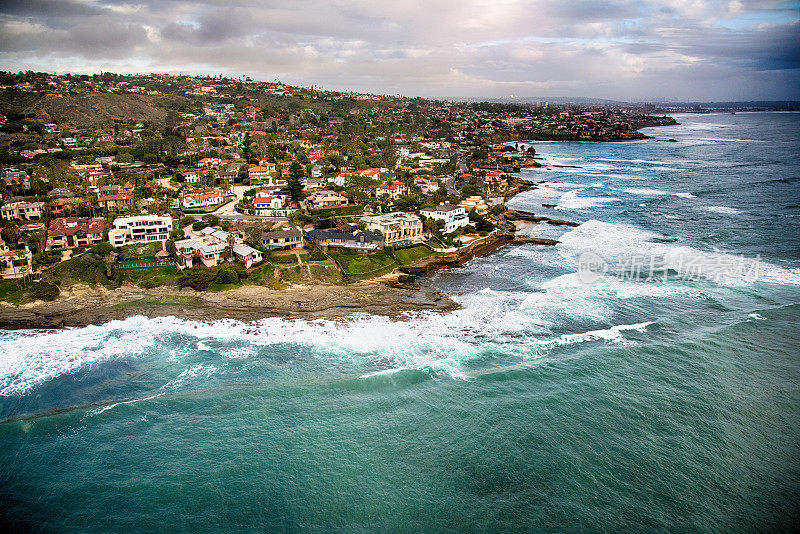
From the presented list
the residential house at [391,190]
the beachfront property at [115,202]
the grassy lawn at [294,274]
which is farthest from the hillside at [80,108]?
the grassy lawn at [294,274]

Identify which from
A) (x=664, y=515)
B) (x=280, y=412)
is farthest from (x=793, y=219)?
(x=280, y=412)

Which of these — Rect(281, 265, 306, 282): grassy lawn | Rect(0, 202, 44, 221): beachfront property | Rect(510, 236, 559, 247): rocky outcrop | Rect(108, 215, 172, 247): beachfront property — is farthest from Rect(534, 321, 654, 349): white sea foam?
Rect(0, 202, 44, 221): beachfront property

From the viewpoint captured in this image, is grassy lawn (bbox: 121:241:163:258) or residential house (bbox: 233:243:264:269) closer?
residential house (bbox: 233:243:264:269)

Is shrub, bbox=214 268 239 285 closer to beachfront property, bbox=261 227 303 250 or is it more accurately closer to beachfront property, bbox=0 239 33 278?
beachfront property, bbox=261 227 303 250

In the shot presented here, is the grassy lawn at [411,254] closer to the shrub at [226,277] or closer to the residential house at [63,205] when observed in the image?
the shrub at [226,277]

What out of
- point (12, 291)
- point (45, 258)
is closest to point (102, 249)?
point (45, 258)

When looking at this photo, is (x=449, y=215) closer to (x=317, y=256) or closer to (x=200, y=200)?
(x=317, y=256)
